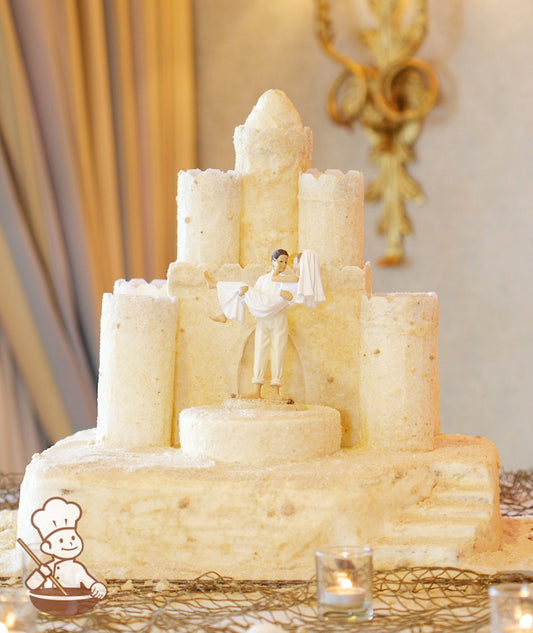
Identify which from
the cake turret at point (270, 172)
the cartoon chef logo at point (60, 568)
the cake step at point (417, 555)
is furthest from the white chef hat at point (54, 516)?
the cake turret at point (270, 172)

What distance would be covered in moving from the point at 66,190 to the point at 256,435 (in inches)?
92.1

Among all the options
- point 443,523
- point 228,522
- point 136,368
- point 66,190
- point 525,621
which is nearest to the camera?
point 525,621

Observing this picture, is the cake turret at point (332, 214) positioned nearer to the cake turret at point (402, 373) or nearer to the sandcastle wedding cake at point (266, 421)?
the sandcastle wedding cake at point (266, 421)

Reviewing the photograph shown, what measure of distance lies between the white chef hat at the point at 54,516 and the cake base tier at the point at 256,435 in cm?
73

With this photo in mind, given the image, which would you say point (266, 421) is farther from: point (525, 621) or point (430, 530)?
point (525, 621)

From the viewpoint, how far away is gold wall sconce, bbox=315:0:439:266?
5965 mm

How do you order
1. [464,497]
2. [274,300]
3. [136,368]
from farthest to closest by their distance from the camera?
[136,368] < [274,300] < [464,497]

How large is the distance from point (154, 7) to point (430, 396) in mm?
3386

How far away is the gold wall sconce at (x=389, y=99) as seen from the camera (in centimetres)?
596

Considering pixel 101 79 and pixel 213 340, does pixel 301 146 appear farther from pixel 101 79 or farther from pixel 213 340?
pixel 101 79

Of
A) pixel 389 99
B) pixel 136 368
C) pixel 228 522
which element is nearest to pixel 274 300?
pixel 136 368

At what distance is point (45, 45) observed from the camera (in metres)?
5.13

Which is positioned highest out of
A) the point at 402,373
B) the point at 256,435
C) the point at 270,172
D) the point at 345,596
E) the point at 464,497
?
the point at 270,172

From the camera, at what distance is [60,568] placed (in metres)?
2.95
